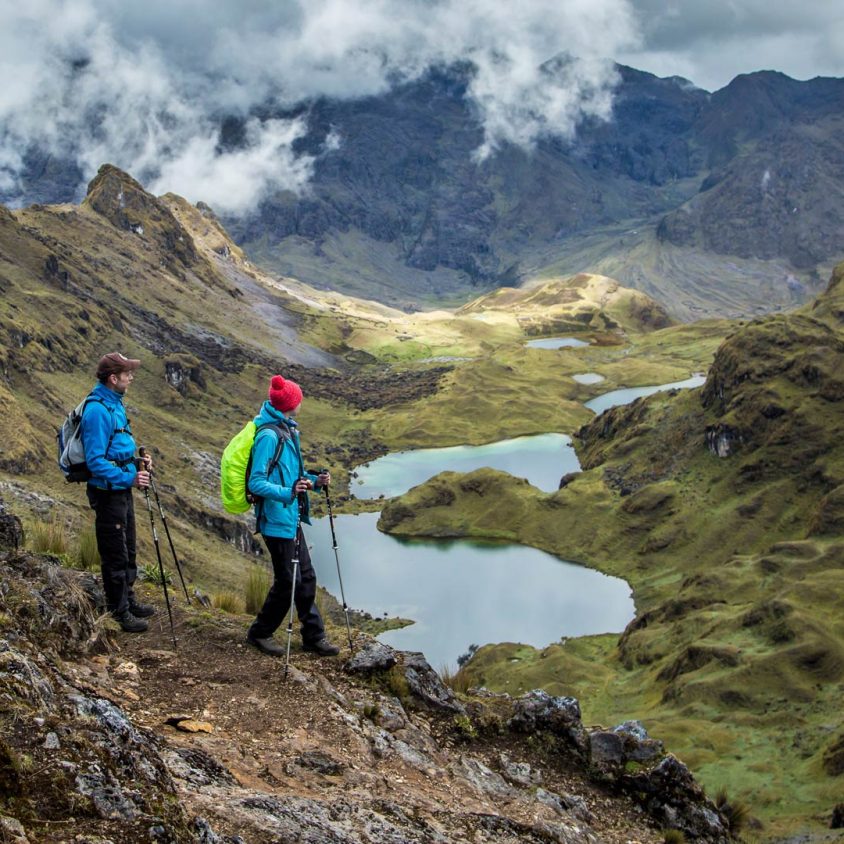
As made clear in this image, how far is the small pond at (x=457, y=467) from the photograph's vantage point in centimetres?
17125

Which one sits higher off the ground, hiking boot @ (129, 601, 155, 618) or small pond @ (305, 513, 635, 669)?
small pond @ (305, 513, 635, 669)

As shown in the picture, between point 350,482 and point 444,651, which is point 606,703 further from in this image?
point 350,482

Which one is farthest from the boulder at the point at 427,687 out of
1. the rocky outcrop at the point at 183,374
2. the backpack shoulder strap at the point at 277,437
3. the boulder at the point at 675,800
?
the rocky outcrop at the point at 183,374

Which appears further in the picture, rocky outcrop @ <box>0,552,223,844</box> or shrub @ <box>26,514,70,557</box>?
shrub @ <box>26,514,70,557</box>

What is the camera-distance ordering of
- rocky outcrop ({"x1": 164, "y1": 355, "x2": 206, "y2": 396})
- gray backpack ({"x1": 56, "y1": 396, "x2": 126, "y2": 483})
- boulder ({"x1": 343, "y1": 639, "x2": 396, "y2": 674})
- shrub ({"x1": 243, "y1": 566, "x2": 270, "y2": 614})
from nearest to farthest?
gray backpack ({"x1": 56, "y1": 396, "x2": 126, "y2": 483})
boulder ({"x1": 343, "y1": 639, "x2": 396, "y2": 674})
shrub ({"x1": 243, "y1": 566, "x2": 270, "y2": 614})
rocky outcrop ({"x1": 164, "y1": 355, "x2": 206, "y2": 396})

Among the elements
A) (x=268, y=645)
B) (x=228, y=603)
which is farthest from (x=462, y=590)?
(x=268, y=645)

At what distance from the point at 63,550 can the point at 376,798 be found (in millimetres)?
9743

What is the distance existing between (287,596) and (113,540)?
10.2 ft

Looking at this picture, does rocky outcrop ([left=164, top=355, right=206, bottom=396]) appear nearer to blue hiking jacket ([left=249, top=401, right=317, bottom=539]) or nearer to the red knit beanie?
the red knit beanie

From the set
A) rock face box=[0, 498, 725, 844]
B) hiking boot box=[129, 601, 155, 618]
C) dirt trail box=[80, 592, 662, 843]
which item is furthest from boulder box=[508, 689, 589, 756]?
hiking boot box=[129, 601, 155, 618]

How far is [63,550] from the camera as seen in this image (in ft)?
60.1

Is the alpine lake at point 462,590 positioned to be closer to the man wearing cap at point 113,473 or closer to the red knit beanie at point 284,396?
the man wearing cap at point 113,473

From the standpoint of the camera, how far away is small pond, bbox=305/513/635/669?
9688 centimetres

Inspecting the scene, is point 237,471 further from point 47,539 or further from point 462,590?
point 462,590
